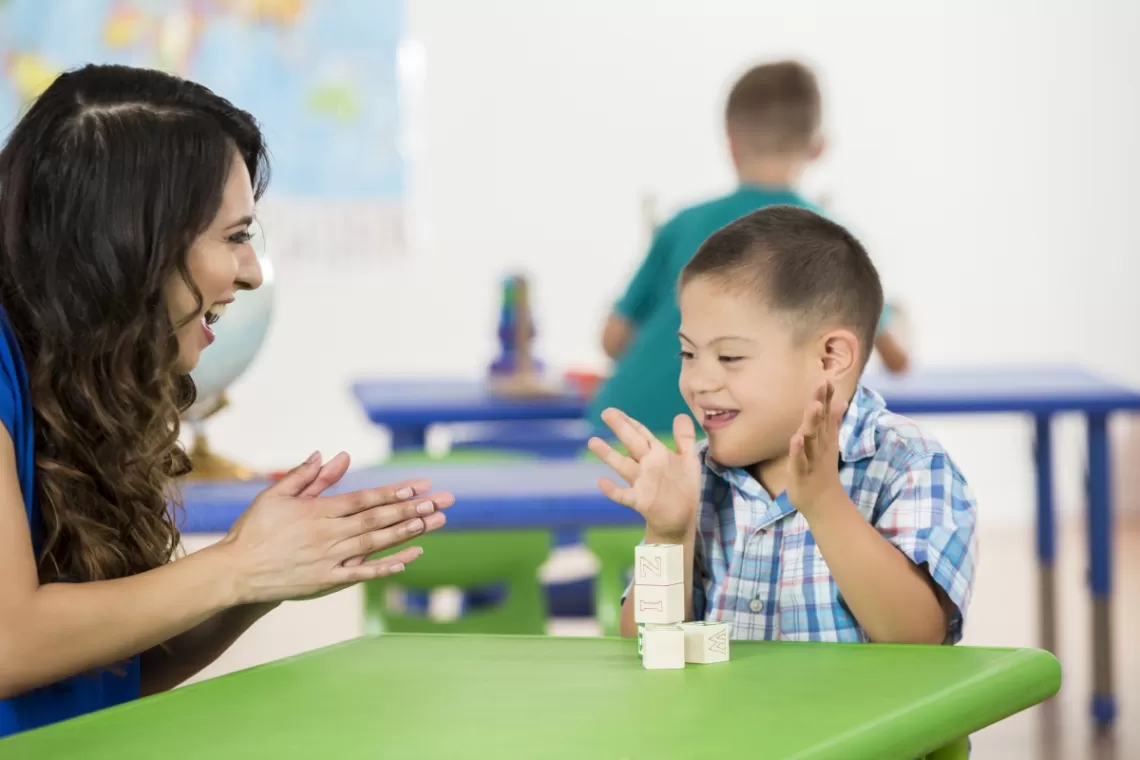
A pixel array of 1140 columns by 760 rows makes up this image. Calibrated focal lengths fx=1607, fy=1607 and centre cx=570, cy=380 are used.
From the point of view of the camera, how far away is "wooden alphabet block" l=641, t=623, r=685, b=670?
51.1 inches

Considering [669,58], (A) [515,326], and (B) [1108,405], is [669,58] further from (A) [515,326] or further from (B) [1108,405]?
(B) [1108,405]

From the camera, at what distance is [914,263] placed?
20.8 feet

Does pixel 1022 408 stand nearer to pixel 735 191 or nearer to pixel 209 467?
pixel 735 191

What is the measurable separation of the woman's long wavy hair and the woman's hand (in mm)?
172

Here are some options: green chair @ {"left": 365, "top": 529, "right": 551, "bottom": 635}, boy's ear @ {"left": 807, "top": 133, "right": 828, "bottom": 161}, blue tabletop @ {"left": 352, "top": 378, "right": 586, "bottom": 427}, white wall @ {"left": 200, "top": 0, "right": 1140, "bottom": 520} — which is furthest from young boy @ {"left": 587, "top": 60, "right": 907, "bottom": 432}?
white wall @ {"left": 200, "top": 0, "right": 1140, "bottom": 520}

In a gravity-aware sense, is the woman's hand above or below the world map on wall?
below

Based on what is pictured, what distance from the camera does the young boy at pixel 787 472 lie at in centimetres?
145

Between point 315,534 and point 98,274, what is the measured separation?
30 cm

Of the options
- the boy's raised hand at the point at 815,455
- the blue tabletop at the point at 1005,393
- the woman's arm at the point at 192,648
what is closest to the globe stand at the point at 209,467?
the woman's arm at the point at 192,648

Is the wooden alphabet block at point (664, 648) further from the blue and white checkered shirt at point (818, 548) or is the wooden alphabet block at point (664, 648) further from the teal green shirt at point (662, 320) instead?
the teal green shirt at point (662, 320)

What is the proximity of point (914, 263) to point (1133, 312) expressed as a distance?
910 millimetres

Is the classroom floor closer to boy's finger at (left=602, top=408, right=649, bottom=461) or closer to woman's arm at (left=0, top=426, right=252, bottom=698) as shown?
boy's finger at (left=602, top=408, right=649, bottom=461)

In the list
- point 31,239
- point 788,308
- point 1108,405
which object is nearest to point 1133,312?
point 1108,405

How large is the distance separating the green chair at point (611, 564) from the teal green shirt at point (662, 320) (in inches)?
14.5
